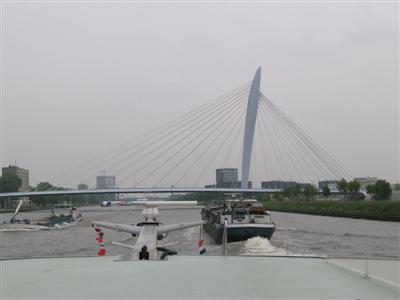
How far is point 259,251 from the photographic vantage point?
47.2 feet

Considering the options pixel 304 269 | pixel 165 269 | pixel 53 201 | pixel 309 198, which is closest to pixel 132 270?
pixel 165 269

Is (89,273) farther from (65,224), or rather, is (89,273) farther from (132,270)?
(65,224)

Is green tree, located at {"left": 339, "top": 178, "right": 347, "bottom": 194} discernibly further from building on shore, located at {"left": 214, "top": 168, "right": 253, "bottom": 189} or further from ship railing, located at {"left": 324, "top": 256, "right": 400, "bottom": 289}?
ship railing, located at {"left": 324, "top": 256, "right": 400, "bottom": 289}

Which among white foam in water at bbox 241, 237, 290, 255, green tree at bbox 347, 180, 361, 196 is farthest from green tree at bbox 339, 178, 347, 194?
white foam in water at bbox 241, 237, 290, 255

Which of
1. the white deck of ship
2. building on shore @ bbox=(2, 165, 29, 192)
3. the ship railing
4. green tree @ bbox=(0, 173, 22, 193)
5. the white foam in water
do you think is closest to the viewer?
the white deck of ship

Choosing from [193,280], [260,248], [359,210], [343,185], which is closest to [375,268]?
[193,280]

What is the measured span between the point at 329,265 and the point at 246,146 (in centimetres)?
3174

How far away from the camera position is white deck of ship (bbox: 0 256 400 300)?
294cm

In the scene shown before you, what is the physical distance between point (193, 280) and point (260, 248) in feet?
39.4

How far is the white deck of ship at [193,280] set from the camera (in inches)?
116

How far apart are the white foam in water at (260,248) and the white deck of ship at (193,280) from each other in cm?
949

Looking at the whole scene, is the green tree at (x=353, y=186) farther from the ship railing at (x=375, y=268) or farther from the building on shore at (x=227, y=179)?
the ship railing at (x=375, y=268)

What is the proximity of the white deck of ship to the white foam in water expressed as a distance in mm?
9490

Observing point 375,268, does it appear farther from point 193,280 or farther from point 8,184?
point 8,184
